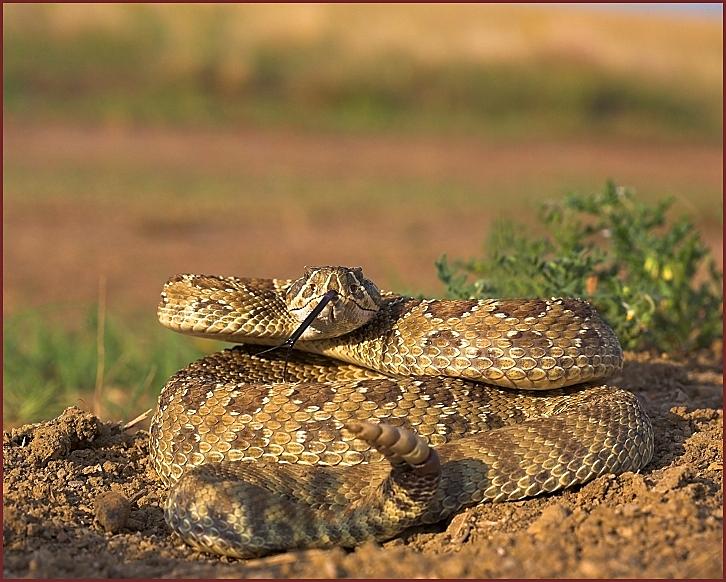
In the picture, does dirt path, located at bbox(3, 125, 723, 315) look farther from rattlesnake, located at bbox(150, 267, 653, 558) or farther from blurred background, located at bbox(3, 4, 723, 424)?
rattlesnake, located at bbox(150, 267, 653, 558)

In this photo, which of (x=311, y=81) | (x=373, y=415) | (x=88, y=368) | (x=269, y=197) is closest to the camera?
(x=373, y=415)

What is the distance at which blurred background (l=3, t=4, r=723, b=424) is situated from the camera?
14867 millimetres

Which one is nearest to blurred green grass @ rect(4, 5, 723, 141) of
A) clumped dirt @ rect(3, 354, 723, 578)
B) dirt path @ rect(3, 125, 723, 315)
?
dirt path @ rect(3, 125, 723, 315)

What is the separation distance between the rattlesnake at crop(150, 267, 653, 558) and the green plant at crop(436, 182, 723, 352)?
1.46 meters

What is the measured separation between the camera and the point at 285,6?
39.1 meters

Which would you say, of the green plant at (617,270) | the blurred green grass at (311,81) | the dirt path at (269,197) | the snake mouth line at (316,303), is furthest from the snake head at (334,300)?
the blurred green grass at (311,81)

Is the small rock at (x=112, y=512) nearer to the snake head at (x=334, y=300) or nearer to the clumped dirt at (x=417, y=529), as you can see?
the clumped dirt at (x=417, y=529)

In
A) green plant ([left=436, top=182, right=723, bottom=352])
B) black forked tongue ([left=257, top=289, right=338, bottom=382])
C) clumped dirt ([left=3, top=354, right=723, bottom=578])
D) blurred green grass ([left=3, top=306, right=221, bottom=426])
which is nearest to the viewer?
clumped dirt ([left=3, top=354, right=723, bottom=578])

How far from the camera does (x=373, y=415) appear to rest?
5.45 meters

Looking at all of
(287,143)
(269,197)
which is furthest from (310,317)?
(287,143)

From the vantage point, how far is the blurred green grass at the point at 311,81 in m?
32.3

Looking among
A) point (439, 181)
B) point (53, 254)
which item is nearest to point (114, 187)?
point (53, 254)

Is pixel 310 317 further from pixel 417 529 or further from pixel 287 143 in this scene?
pixel 287 143

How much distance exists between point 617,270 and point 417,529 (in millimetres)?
3763
